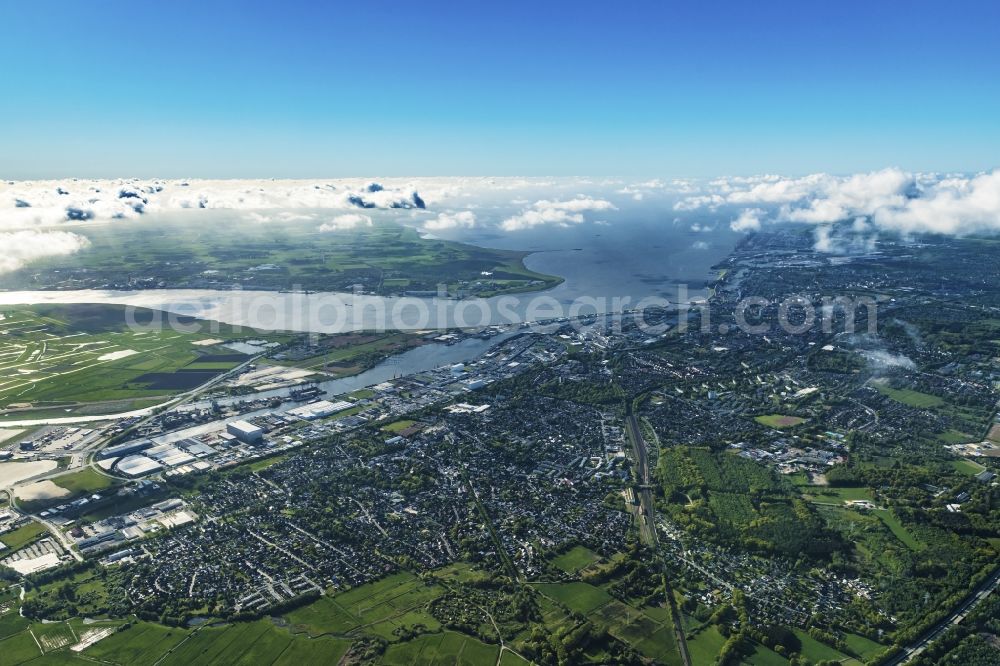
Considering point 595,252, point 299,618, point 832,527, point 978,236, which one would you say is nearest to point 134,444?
point 299,618

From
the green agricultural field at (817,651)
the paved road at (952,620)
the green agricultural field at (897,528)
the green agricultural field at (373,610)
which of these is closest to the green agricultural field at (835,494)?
the green agricultural field at (897,528)

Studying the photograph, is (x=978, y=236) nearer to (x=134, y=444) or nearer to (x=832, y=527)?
(x=832, y=527)

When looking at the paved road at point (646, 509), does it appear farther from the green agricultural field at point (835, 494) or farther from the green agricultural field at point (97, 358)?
the green agricultural field at point (97, 358)

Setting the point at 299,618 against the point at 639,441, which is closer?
the point at 299,618

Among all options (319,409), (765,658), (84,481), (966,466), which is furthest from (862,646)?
(84,481)

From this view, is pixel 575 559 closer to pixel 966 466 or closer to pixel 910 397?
pixel 966 466

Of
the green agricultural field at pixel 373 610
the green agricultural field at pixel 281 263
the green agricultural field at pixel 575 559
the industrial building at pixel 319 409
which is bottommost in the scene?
the green agricultural field at pixel 373 610
